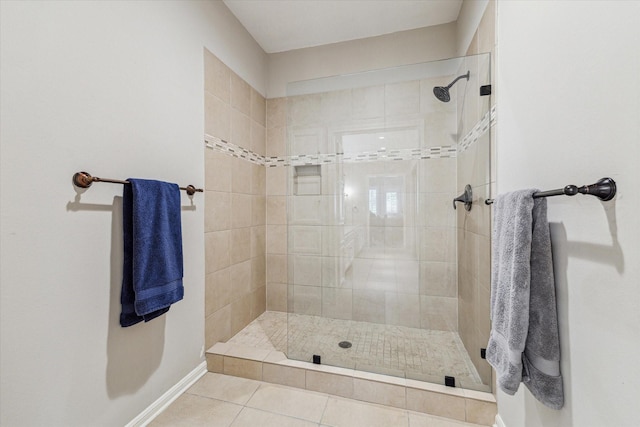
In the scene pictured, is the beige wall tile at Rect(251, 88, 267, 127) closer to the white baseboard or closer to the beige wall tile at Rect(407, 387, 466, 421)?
the white baseboard

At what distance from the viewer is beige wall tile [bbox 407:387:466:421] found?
141 cm

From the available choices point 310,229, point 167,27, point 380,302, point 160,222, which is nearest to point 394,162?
point 310,229

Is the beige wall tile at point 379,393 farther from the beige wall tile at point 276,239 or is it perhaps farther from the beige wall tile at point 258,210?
the beige wall tile at point 258,210

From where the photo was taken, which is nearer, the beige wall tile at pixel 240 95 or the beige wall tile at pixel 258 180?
the beige wall tile at pixel 240 95

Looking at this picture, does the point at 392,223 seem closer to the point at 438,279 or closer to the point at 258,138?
the point at 438,279

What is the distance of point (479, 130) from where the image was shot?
1.54m

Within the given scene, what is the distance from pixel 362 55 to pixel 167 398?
2.99m

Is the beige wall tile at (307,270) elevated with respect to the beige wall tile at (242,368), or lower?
elevated

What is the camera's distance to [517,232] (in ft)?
2.86

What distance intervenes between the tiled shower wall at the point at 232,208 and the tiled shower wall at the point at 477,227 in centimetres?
163

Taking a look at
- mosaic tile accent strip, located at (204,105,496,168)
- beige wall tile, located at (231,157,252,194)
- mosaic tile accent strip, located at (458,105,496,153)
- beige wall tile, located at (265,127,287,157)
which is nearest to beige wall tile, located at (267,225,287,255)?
beige wall tile, located at (231,157,252,194)

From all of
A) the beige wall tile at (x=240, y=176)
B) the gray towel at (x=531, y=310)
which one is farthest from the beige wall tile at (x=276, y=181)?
the gray towel at (x=531, y=310)

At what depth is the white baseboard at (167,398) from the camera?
1347mm

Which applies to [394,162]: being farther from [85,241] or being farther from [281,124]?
[85,241]
